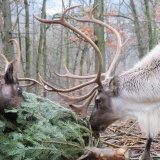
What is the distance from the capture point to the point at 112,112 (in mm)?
3562

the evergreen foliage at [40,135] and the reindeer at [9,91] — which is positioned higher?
the reindeer at [9,91]

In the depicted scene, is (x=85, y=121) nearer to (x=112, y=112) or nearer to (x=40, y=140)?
(x=112, y=112)

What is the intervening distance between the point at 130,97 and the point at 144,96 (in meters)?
0.16

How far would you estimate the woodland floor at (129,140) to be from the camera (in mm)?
3643

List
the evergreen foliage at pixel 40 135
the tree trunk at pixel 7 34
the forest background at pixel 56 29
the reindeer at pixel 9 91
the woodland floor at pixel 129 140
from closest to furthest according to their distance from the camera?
1. the evergreen foliage at pixel 40 135
2. the reindeer at pixel 9 91
3. the woodland floor at pixel 129 140
4. the tree trunk at pixel 7 34
5. the forest background at pixel 56 29

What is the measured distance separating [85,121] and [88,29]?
682 centimetres

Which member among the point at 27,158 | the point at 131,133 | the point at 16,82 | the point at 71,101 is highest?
the point at 16,82

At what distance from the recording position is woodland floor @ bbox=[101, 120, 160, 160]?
12.0 feet

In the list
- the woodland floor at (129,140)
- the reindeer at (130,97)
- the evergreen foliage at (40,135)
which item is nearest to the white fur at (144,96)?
the reindeer at (130,97)

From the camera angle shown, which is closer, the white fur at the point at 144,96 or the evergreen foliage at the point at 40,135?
the evergreen foliage at the point at 40,135

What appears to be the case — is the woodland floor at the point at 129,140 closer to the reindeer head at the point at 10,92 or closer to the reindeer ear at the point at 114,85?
the reindeer ear at the point at 114,85

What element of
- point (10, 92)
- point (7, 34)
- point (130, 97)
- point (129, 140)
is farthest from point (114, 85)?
point (7, 34)

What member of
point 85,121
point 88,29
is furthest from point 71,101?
point 88,29

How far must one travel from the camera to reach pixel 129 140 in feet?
13.1
